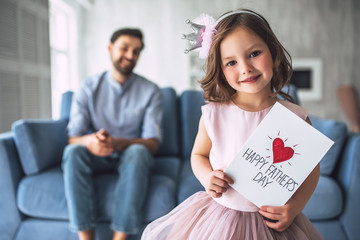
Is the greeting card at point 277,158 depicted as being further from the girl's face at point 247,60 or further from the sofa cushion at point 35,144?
the sofa cushion at point 35,144

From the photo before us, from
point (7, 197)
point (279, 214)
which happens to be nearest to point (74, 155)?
point (7, 197)

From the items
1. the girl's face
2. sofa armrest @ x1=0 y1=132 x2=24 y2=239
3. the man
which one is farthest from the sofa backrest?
the girl's face

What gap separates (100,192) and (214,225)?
79 centimetres

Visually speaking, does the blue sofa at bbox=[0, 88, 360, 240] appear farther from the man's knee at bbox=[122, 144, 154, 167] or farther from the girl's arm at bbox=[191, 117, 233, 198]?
the girl's arm at bbox=[191, 117, 233, 198]

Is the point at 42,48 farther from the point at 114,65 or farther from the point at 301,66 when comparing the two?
the point at 301,66

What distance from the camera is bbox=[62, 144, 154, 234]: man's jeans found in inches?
50.2

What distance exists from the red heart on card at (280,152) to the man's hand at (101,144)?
3.14ft

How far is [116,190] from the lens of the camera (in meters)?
1.33

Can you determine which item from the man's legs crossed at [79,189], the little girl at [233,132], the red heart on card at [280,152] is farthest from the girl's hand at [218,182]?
the man's legs crossed at [79,189]

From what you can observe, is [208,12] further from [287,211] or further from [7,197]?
[287,211]

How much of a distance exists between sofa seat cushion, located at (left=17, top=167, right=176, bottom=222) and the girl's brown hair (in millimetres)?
677

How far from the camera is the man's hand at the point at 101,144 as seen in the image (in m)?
1.43

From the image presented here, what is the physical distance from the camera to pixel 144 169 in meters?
1.39

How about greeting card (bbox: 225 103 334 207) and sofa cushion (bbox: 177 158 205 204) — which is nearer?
greeting card (bbox: 225 103 334 207)
